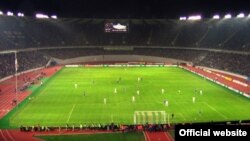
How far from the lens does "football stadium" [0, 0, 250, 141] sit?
37.4m

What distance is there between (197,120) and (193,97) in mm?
11880

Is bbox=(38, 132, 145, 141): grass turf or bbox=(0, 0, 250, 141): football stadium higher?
bbox=(0, 0, 250, 141): football stadium

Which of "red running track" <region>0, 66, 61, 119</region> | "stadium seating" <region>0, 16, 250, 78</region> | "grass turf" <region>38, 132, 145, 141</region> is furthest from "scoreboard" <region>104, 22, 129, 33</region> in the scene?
"grass turf" <region>38, 132, 145, 141</region>

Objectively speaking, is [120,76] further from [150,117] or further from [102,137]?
[102,137]

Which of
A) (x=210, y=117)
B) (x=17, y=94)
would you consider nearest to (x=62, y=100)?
(x=17, y=94)

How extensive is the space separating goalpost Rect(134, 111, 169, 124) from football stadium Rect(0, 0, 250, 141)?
112mm

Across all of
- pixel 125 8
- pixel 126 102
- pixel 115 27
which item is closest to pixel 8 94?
pixel 126 102

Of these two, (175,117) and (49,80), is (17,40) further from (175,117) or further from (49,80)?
(175,117)

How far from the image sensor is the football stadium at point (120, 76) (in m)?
37.4

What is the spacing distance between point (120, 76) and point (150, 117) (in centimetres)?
3750

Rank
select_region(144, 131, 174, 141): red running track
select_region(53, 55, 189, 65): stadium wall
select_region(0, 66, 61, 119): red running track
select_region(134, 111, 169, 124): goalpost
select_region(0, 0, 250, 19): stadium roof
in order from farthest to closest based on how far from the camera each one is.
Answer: select_region(53, 55, 189, 65): stadium wall
select_region(0, 0, 250, 19): stadium roof
select_region(0, 66, 61, 119): red running track
select_region(134, 111, 169, 124): goalpost
select_region(144, 131, 174, 141): red running track

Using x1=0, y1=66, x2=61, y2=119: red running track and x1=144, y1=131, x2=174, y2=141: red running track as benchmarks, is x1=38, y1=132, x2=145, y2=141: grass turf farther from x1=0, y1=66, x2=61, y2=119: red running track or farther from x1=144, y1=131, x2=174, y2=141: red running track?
x1=0, y1=66, x2=61, y2=119: red running track

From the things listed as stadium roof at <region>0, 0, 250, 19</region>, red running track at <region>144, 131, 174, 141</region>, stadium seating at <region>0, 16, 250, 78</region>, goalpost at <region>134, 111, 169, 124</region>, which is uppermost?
stadium roof at <region>0, 0, 250, 19</region>

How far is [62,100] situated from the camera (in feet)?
166
